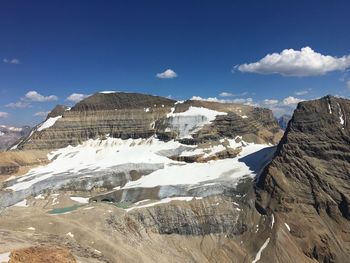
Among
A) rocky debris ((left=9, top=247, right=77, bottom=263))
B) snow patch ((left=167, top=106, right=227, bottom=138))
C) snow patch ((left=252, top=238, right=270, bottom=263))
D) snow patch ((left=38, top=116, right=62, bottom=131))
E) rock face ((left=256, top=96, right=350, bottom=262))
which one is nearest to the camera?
rocky debris ((left=9, top=247, right=77, bottom=263))

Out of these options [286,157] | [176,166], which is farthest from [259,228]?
[176,166]

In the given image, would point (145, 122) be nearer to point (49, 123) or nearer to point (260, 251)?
point (49, 123)

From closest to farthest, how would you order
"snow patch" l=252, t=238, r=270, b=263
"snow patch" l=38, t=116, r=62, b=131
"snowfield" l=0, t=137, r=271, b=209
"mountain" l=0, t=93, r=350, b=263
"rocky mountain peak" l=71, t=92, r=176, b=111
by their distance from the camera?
"mountain" l=0, t=93, r=350, b=263 → "snow patch" l=252, t=238, r=270, b=263 → "snowfield" l=0, t=137, r=271, b=209 → "snow patch" l=38, t=116, r=62, b=131 → "rocky mountain peak" l=71, t=92, r=176, b=111

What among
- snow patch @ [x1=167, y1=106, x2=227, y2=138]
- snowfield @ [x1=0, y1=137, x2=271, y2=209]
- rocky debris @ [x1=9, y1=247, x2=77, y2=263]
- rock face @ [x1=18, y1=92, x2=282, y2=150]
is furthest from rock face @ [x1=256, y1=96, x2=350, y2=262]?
rocky debris @ [x1=9, y1=247, x2=77, y2=263]

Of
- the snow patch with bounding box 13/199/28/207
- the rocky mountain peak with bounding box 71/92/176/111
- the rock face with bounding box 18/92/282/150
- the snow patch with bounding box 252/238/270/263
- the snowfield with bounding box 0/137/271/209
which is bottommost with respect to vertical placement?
the snow patch with bounding box 252/238/270/263

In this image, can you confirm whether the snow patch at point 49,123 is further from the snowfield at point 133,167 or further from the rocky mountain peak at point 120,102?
the snowfield at point 133,167

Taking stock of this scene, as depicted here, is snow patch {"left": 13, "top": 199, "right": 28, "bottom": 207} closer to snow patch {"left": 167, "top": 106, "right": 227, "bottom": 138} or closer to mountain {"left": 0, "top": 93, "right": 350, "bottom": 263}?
mountain {"left": 0, "top": 93, "right": 350, "bottom": 263}

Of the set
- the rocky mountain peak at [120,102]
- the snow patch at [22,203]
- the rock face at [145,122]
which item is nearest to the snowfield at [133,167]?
the snow patch at [22,203]

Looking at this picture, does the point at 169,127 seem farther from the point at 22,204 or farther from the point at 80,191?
the point at 22,204
